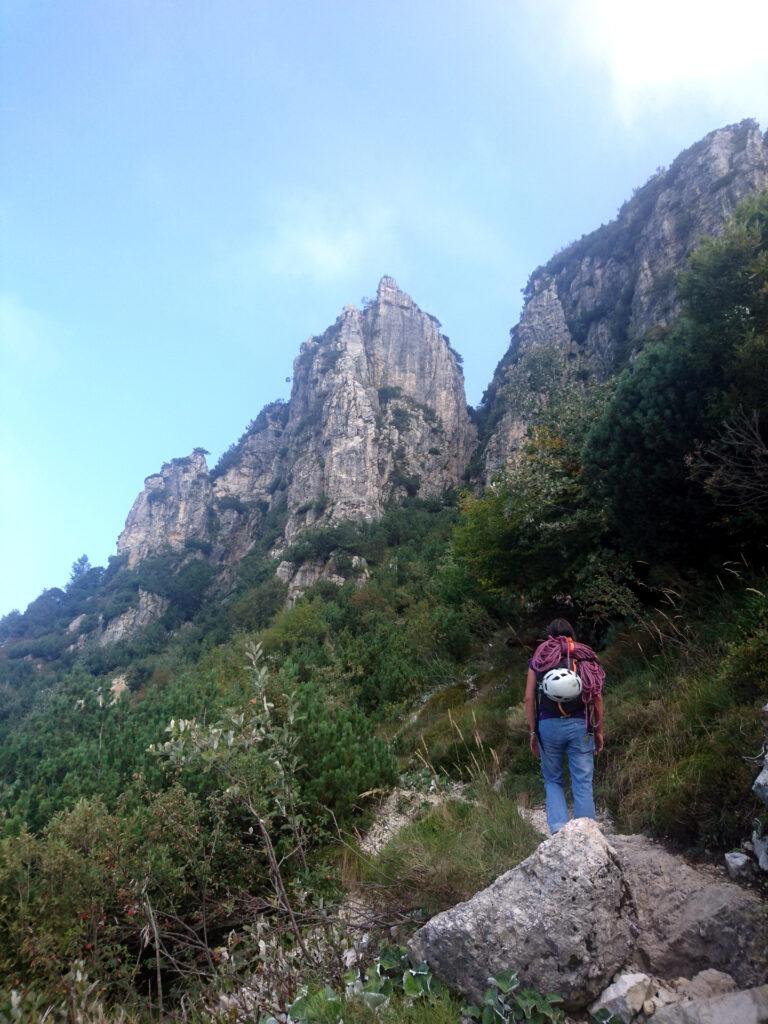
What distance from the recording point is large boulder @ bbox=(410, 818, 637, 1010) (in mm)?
2053

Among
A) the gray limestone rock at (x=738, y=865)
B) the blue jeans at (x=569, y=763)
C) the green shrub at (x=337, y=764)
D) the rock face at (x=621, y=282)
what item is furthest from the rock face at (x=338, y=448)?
the gray limestone rock at (x=738, y=865)

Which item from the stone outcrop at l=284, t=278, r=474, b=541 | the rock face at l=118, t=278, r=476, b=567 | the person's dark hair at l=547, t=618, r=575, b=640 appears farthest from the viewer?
the rock face at l=118, t=278, r=476, b=567

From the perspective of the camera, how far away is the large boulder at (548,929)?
6.73 ft

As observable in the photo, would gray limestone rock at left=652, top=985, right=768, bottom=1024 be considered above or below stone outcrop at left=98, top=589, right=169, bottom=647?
below

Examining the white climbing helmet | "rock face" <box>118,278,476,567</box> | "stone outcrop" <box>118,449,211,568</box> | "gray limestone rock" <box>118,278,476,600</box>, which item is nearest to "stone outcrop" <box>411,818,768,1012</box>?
the white climbing helmet

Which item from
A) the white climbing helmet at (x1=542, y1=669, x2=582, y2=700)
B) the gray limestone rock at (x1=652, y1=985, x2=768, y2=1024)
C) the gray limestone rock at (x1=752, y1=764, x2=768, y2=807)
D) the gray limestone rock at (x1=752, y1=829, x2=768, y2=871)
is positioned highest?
the white climbing helmet at (x1=542, y1=669, x2=582, y2=700)

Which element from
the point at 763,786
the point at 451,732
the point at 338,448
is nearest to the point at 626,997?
the point at 763,786

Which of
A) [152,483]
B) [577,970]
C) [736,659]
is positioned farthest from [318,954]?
[152,483]

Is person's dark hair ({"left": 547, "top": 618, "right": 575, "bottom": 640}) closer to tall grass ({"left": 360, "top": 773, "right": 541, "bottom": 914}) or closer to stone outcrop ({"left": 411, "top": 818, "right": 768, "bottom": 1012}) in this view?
tall grass ({"left": 360, "top": 773, "right": 541, "bottom": 914})

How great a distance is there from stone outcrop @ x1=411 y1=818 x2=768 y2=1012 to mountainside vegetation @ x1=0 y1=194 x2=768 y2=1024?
22 centimetres

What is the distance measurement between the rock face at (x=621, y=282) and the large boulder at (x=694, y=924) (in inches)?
1160

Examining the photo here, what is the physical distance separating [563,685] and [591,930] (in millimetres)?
1469

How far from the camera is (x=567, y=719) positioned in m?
3.53

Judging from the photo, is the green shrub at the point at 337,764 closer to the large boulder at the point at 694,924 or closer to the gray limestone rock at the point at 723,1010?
the large boulder at the point at 694,924
